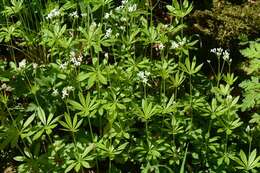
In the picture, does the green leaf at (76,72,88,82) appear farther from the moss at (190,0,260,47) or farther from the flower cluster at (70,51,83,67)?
the moss at (190,0,260,47)

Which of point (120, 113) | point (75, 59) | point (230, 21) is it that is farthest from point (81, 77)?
point (230, 21)

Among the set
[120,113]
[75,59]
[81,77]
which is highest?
[75,59]

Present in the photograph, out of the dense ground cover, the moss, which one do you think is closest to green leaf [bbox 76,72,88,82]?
the dense ground cover

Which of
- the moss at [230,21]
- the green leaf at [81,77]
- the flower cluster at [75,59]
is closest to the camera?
the flower cluster at [75,59]

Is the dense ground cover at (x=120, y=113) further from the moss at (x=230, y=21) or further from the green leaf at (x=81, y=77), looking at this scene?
the moss at (x=230, y=21)

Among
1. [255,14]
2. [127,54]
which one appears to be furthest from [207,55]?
[127,54]

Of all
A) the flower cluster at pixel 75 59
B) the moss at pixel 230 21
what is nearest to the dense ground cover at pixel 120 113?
the flower cluster at pixel 75 59

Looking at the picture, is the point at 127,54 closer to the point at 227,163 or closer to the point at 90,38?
the point at 90,38

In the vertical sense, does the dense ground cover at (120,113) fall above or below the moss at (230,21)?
below

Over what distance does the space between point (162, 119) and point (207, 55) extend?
1084 mm

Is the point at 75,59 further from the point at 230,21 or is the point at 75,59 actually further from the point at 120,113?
the point at 230,21

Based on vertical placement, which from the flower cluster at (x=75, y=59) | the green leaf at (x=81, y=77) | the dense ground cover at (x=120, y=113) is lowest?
the dense ground cover at (x=120, y=113)

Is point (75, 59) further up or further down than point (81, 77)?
further up

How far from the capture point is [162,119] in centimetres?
327
